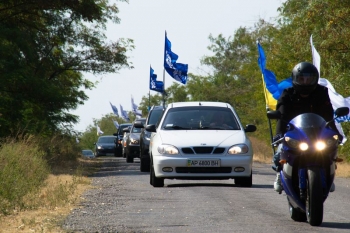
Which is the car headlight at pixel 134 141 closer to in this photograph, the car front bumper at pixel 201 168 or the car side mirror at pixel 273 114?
the car front bumper at pixel 201 168

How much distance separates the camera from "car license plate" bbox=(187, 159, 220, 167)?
56.1ft

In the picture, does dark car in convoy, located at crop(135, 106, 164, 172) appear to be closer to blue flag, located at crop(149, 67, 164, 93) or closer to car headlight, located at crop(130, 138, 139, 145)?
car headlight, located at crop(130, 138, 139, 145)

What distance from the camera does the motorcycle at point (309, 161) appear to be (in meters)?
10.7

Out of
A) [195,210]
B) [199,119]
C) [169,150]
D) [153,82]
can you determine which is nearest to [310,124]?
[195,210]

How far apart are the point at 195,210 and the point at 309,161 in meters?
2.80

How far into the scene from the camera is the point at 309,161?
35.6ft

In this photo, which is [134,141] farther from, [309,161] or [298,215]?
[309,161]

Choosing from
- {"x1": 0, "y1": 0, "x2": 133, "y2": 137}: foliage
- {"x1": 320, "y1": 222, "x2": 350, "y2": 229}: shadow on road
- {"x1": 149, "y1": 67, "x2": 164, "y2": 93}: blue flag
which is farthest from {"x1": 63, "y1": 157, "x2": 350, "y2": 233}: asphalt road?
{"x1": 149, "y1": 67, "x2": 164, "y2": 93}: blue flag

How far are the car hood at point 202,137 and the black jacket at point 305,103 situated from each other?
5587 mm

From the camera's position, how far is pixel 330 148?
10.8 metres

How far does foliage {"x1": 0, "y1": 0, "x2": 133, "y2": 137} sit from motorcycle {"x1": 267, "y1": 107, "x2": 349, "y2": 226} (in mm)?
18806

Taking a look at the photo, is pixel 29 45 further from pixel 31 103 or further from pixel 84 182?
pixel 84 182

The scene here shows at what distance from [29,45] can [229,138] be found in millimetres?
15202

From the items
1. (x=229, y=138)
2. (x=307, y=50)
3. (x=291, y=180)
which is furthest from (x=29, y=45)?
(x=291, y=180)
